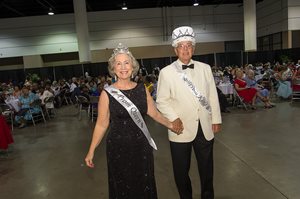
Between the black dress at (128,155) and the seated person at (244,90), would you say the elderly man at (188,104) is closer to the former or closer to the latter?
the black dress at (128,155)

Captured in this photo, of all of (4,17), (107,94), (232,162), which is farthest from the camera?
(4,17)

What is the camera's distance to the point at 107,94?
6.61 feet

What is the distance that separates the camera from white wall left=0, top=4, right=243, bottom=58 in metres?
18.9

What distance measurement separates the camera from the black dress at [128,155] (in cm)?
201

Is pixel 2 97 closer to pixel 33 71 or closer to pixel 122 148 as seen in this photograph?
pixel 33 71

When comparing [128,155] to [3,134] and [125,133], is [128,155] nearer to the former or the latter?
[125,133]

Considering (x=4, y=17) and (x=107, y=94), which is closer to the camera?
(x=107, y=94)

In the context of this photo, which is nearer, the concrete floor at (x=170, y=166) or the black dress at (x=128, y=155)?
the black dress at (x=128, y=155)

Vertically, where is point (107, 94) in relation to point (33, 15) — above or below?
below

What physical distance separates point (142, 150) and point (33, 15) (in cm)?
1937

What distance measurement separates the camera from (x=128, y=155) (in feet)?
6.66

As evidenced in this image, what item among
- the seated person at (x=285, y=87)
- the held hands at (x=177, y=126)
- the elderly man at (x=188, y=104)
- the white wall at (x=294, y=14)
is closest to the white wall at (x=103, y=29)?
the white wall at (x=294, y=14)

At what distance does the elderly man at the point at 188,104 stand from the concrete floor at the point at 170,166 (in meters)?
0.89

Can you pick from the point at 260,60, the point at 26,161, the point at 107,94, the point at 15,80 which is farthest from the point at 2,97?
the point at 260,60
